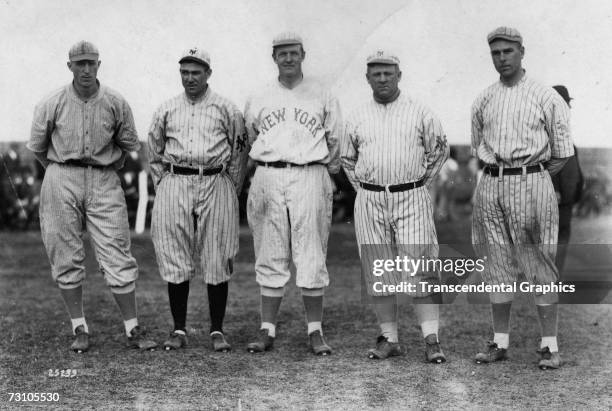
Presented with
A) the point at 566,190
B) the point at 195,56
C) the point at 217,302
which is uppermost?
the point at 195,56

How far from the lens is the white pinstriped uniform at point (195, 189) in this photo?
16.4 ft

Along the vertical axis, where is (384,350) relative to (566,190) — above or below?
below

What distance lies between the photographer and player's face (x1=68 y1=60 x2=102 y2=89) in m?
4.88

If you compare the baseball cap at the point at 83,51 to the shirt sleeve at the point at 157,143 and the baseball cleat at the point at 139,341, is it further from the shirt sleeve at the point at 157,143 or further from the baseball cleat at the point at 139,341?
the baseball cleat at the point at 139,341

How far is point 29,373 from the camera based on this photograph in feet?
14.6

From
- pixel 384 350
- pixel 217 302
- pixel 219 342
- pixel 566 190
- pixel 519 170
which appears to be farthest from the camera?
pixel 566 190

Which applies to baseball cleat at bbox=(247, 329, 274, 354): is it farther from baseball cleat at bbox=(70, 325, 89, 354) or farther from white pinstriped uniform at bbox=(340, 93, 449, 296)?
baseball cleat at bbox=(70, 325, 89, 354)

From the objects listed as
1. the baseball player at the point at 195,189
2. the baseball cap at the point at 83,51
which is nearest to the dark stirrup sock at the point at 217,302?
the baseball player at the point at 195,189

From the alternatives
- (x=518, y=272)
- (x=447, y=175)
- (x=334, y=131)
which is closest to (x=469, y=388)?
(x=518, y=272)

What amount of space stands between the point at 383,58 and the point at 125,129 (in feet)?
5.63

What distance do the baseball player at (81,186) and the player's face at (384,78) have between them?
5.28 feet

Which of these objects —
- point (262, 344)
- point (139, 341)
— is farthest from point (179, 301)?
point (262, 344)

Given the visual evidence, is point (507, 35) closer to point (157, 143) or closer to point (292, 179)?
point (292, 179)

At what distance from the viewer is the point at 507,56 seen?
4.52 metres
